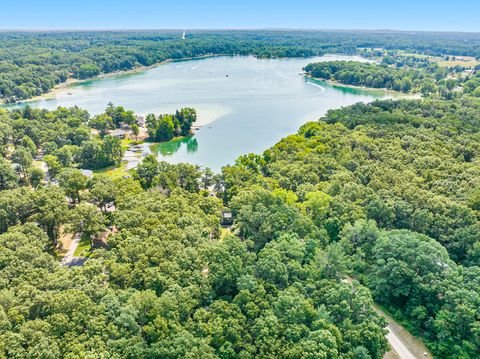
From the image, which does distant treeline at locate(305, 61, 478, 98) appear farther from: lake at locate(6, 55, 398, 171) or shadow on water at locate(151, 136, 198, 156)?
shadow on water at locate(151, 136, 198, 156)

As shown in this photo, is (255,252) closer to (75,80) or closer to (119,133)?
(119,133)

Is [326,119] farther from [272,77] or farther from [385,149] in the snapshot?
[272,77]

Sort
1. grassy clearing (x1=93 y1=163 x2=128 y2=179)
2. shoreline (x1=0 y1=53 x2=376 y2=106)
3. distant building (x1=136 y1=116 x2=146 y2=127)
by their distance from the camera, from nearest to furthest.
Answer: grassy clearing (x1=93 y1=163 x2=128 y2=179) < distant building (x1=136 y1=116 x2=146 y2=127) < shoreline (x1=0 y1=53 x2=376 y2=106)

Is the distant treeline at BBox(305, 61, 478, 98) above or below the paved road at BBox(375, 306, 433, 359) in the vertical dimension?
above

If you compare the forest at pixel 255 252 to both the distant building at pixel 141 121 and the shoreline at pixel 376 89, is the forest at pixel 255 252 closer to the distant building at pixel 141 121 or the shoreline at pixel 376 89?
the distant building at pixel 141 121

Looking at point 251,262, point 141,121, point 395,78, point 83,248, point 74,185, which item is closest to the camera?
point 251,262

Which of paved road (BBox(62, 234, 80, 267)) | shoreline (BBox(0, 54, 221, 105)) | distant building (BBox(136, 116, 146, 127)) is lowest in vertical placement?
paved road (BBox(62, 234, 80, 267))

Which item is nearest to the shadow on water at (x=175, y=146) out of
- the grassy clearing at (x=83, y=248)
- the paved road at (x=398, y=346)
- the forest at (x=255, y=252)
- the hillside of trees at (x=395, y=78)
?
the forest at (x=255, y=252)

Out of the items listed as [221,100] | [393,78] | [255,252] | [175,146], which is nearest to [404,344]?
[255,252]

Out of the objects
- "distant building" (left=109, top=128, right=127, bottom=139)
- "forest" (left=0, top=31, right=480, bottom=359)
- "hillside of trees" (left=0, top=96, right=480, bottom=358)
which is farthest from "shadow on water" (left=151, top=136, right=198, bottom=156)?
"hillside of trees" (left=0, top=96, right=480, bottom=358)
